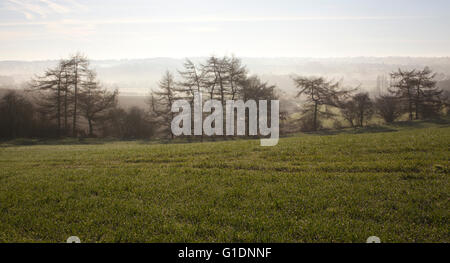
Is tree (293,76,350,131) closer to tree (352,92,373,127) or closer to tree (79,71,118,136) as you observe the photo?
tree (352,92,373,127)

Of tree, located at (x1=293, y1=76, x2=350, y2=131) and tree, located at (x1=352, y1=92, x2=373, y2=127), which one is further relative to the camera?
tree, located at (x1=352, y1=92, x2=373, y2=127)

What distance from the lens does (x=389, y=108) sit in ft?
200

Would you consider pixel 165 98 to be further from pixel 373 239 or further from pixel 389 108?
pixel 389 108

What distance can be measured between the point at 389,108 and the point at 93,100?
62.7 metres

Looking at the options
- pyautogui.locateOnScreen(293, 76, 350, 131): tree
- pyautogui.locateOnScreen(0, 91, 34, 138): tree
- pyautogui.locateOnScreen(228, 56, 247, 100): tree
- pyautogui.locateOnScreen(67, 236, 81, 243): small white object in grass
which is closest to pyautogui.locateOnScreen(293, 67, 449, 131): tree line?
pyautogui.locateOnScreen(293, 76, 350, 131): tree

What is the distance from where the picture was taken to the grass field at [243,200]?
5.84m

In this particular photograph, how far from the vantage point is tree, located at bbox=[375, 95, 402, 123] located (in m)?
60.2

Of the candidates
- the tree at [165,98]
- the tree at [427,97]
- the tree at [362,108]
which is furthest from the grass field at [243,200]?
the tree at [427,97]

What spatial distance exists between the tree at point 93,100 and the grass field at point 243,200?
38.8 metres

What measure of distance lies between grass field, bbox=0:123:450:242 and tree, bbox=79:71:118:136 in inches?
1529

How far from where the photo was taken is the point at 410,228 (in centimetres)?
575
